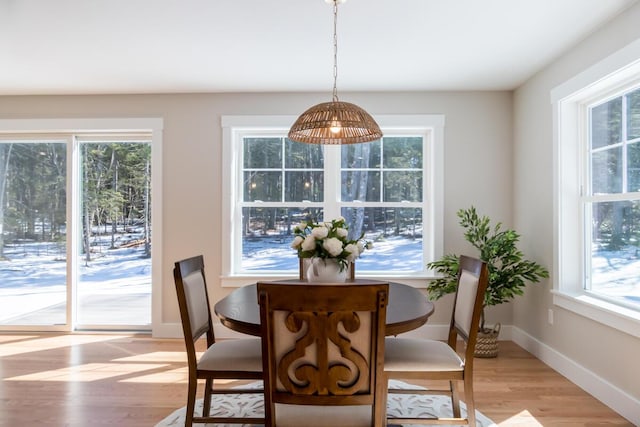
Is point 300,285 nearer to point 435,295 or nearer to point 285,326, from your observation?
Result: point 285,326

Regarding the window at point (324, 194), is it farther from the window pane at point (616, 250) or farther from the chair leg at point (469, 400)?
the chair leg at point (469, 400)

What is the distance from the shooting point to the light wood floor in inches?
98.1

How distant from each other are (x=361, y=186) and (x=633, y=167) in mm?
2202

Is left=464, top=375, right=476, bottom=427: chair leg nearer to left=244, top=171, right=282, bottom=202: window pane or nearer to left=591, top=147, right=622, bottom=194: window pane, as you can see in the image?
left=591, top=147, right=622, bottom=194: window pane

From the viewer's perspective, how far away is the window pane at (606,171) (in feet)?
9.01

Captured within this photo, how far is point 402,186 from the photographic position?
4.17m

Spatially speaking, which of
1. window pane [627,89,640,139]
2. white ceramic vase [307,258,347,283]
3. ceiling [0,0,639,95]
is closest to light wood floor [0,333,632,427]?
white ceramic vase [307,258,347,283]

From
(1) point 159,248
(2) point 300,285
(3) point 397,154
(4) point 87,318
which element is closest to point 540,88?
(3) point 397,154

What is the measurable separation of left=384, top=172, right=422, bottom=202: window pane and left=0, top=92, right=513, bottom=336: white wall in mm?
281

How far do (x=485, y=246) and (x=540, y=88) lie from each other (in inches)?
55.3

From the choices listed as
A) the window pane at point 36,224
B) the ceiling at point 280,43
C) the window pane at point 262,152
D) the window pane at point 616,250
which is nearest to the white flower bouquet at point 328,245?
the ceiling at point 280,43

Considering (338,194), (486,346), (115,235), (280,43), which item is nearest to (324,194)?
(338,194)

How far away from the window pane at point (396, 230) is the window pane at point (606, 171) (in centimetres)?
155

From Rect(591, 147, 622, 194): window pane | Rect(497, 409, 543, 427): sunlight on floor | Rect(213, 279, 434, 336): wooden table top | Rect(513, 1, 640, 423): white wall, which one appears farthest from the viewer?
Rect(591, 147, 622, 194): window pane
